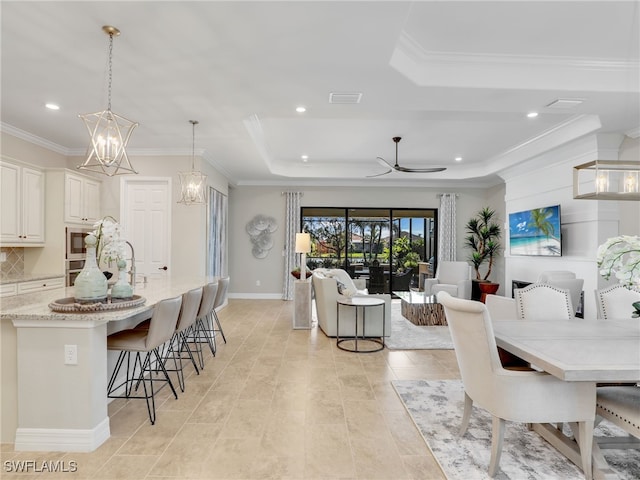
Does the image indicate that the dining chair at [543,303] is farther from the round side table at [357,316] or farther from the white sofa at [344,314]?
the white sofa at [344,314]

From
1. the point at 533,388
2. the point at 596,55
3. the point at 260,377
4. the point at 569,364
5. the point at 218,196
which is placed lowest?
the point at 260,377

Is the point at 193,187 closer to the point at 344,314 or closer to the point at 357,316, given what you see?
the point at 344,314

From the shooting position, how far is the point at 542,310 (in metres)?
3.10

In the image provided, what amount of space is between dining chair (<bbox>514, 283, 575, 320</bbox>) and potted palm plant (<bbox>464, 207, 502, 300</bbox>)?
440cm

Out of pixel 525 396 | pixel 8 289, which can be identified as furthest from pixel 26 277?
pixel 525 396

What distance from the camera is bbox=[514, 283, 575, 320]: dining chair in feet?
10.0

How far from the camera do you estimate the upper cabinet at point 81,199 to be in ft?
16.4

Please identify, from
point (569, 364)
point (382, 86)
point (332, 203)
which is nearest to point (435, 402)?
point (569, 364)

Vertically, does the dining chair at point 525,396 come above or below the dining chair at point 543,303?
below

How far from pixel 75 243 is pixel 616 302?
6482 millimetres

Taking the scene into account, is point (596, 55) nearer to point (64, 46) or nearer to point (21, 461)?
point (64, 46)

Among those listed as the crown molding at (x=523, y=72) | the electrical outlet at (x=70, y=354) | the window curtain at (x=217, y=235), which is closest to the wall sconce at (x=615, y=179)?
the crown molding at (x=523, y=72)

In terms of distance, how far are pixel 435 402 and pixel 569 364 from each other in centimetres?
142

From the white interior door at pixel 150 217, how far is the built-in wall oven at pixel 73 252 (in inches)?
24.4
